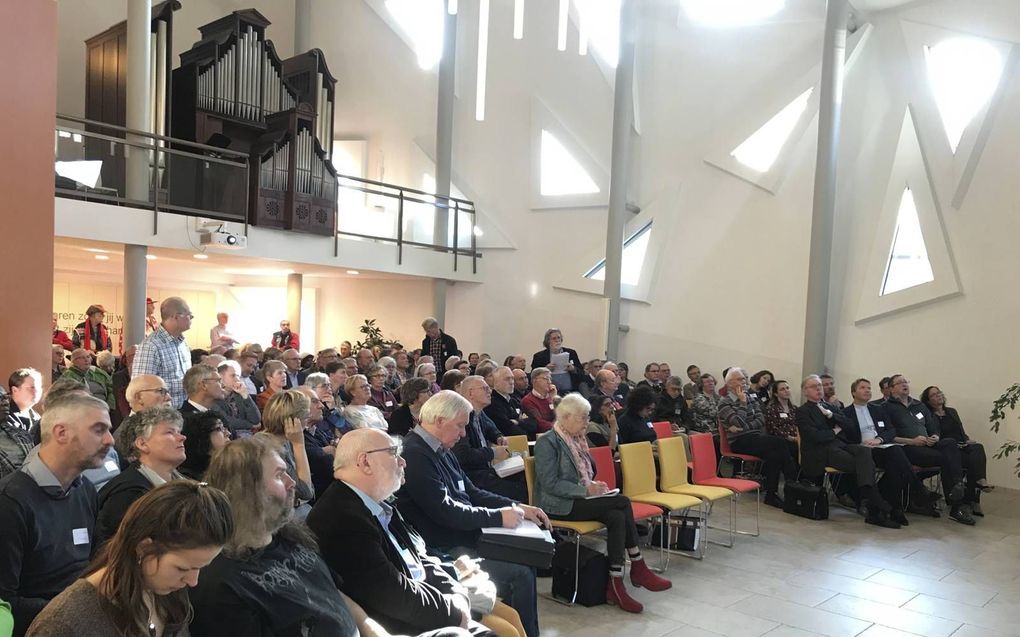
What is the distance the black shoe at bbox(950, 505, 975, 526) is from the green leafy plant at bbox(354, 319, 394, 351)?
26.1 feet

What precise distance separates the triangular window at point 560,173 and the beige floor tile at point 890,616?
8.02 meters

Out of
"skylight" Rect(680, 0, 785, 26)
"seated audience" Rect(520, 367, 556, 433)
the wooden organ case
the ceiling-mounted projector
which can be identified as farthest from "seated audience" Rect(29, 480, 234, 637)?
"skylight" Rect(680, 0, 785, 26)

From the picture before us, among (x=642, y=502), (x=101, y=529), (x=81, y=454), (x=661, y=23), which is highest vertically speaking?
(x=661, y=23)

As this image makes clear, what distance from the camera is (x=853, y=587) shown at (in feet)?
15.8

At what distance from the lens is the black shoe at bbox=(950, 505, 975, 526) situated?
6.72 meters

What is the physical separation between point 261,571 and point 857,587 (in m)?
4.05

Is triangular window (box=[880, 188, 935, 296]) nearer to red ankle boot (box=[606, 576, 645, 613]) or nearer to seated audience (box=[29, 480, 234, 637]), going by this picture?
red ankle boot (box=[606, 576, 645, 613])

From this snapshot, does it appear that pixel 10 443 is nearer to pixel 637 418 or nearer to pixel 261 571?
pixel 261 571

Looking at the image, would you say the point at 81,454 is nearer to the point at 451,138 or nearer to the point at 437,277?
the point at 437,277

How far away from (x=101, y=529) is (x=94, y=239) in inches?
243

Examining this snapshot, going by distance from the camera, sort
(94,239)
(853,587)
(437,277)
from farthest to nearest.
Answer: (437,277) < (94,239) < (853,587)

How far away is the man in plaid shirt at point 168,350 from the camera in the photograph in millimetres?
4453

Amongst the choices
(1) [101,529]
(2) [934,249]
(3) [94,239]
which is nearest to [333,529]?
(1) [101,529]

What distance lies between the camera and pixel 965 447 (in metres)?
7.36
